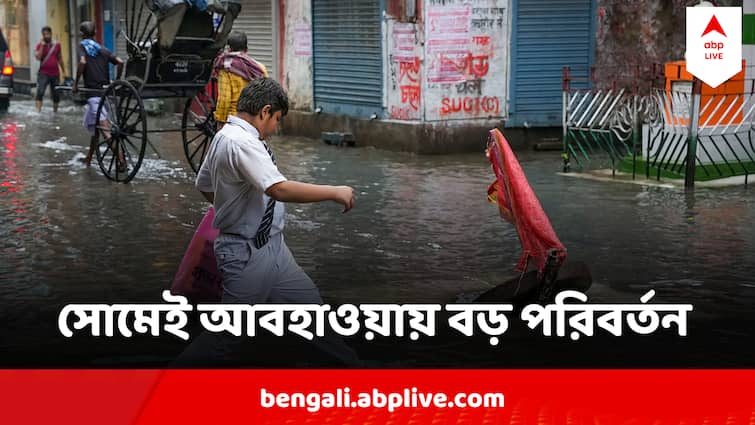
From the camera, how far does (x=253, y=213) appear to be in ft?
15.9

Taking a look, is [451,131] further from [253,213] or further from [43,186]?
[253,213]

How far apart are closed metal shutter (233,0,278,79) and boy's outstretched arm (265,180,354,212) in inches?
588

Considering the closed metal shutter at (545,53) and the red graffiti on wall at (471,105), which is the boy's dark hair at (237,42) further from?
the closed metal shutter at (545,53)

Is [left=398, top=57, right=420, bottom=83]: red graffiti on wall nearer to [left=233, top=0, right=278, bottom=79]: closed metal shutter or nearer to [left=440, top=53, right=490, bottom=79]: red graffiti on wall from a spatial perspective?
[left=440, top=53, right=490, bottom=79]: red graffiti on wall

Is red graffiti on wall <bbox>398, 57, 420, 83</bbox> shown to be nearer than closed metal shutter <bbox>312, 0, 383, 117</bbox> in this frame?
Yes

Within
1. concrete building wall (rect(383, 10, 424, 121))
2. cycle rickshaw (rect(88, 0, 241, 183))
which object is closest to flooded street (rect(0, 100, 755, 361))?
cycle rickshaw (rect(88, 0, 241, 183))

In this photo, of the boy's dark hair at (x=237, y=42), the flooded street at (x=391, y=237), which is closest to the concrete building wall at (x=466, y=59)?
the flooded street at (x=391, y=237)

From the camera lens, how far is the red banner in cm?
462

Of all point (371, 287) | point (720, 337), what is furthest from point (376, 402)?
point (371, 287)

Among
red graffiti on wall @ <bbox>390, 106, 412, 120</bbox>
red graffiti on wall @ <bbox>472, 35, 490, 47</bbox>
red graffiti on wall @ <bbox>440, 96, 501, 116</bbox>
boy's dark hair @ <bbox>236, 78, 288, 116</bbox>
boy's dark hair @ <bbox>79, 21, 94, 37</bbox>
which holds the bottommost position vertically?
red graffiti on wall @ <bbox>390, 106, 412, 120</bbox>

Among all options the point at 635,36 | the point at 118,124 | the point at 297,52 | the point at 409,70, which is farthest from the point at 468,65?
the point at 118,124

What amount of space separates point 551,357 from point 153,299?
8.33 ft

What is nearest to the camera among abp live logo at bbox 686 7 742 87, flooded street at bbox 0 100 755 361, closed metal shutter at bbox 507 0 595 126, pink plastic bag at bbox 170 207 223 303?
pink plastic bag at bbox 170 207 223 303

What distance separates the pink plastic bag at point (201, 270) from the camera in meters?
5.23
